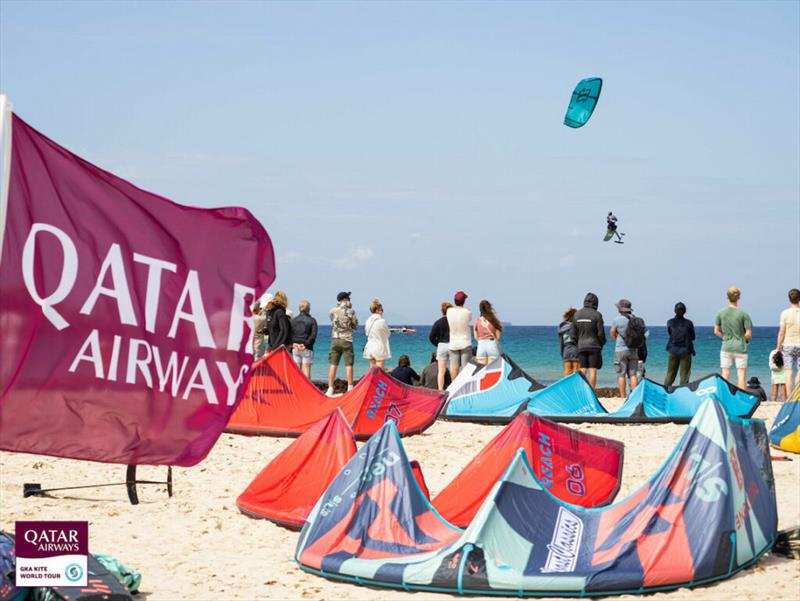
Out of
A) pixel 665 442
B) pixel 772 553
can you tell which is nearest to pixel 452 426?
pixel 665 442

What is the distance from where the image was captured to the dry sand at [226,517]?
711cm

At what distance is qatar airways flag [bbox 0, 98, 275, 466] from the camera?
12.6ft

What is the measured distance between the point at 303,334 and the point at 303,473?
25.2 ft

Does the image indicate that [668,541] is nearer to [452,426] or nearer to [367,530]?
[367,530]

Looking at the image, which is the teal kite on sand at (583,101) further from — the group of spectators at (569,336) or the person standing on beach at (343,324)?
the person standing on beach at (343,324)

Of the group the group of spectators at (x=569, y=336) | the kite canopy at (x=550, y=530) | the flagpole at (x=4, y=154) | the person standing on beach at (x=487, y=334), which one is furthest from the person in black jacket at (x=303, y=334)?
the flagpole at (x=4, y=154)

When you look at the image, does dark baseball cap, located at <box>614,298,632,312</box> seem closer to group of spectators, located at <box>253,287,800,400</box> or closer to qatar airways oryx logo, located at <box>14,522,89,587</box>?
group of spectators, located at <box>253,287,800,400</box>

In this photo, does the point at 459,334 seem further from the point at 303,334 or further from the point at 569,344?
the point at 303,334

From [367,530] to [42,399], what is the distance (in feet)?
13.1

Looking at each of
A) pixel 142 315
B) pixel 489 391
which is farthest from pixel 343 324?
pixel 142 315

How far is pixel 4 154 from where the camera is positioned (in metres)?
3.76

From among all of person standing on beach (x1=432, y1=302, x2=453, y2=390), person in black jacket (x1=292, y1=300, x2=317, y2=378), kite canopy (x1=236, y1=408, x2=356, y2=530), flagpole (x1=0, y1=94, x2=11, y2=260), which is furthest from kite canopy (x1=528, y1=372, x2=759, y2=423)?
flagpole (x1=0, y1=94, x2=11, y2=260)

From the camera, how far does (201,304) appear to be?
13.3 feet

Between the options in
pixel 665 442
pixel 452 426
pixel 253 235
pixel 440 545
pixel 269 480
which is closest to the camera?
pixel 253 235
